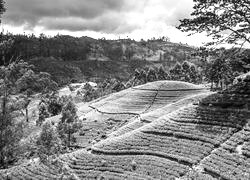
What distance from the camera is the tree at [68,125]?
268 feet

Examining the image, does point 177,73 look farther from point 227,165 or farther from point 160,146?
point 227,165

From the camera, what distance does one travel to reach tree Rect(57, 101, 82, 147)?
3219 inches

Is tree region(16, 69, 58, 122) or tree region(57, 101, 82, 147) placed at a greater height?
tree region(16, 69, 58, 122)

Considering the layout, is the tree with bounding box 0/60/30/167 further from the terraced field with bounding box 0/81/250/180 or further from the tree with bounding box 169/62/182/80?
the tree with bounding box 169/62/182/80

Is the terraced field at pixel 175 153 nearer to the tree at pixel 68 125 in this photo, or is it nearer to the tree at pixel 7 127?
the tree at pixel 7 127

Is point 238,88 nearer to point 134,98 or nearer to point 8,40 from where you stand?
point 8,40

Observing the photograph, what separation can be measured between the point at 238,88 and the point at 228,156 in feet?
70.5

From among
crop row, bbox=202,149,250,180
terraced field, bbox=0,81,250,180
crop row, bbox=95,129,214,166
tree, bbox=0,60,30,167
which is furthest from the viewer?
crop row, bbox=95,129,214,166

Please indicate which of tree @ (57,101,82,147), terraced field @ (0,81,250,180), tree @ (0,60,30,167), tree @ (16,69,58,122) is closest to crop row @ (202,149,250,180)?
terraced field @ (0,81,250,180)

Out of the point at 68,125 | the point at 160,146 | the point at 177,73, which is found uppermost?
the point at 177,73

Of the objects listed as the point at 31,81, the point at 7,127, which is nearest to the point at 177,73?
the point at 7,127

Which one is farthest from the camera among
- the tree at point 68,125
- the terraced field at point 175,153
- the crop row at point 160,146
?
the tree at point 68,125

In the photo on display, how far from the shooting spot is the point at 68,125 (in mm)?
81500

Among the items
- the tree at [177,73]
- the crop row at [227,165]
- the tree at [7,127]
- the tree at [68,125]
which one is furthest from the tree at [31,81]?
the tree at [177,73]
